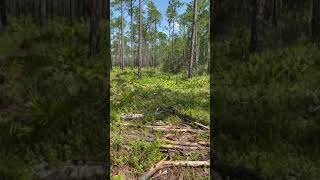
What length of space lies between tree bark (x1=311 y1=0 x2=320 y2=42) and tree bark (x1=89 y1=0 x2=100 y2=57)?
2.24m

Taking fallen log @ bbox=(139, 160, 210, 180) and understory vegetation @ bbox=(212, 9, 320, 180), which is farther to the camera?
fallen log @ bbox=(139, 160, 210, 180)

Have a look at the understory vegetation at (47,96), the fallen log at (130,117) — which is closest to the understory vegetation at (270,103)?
the understory vegetation at (47,96)

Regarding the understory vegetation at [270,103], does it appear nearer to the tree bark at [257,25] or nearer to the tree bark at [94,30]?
the tree bark at [257,25]

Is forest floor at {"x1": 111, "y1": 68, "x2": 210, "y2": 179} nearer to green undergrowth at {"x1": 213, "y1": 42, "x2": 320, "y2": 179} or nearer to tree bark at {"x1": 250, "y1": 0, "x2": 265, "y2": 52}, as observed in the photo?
green undergrowth at {"x1": 213, "y1": 42, "x2": 320, "y2": 179}

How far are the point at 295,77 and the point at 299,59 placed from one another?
20 cm

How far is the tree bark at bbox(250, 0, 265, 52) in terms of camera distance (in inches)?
147

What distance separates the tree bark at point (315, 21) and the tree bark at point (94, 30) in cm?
224

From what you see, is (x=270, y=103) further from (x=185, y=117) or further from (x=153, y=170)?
(x=185, y=117)

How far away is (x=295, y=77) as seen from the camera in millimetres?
3781

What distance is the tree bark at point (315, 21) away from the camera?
3.67 metres

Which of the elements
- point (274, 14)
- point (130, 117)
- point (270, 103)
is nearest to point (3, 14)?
point (274, 14)

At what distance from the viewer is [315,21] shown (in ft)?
12.0

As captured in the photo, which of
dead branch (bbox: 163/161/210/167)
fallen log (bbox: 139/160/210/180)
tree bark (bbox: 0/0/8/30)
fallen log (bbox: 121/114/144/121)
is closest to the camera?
tree bark (bbox: 0/0/8/30)

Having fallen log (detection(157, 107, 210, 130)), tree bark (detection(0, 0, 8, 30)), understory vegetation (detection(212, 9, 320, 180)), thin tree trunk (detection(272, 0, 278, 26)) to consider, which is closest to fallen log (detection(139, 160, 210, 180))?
understory vegetation (detection(212, 9, 320, 180))
